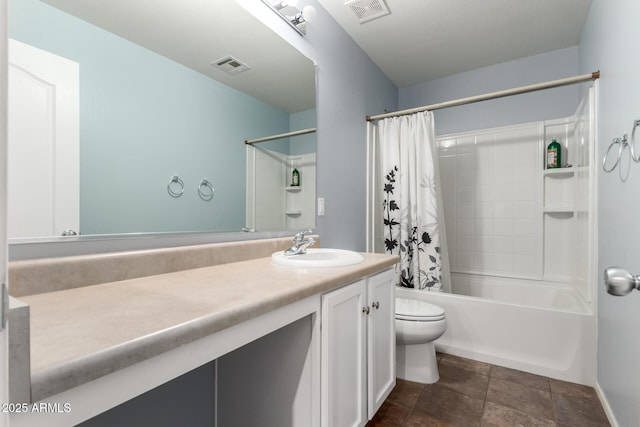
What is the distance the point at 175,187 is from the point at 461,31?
2307mm

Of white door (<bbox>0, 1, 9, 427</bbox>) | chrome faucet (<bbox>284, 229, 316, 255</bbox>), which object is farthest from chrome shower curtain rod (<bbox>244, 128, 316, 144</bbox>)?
white door (<bbox>0, 1, 9, 427</bbox>)

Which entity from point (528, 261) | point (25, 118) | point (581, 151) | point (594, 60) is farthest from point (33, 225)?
point (528, 261)

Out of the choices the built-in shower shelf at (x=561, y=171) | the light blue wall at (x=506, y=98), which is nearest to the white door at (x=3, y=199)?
the built-in shower shelf at (x=561, y=171)

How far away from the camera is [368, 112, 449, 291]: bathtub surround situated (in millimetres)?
2299

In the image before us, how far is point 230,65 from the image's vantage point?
1402 millimetres

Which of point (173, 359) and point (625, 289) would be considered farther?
point (625, 289)

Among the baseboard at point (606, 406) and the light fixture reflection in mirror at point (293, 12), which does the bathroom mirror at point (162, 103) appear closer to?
the light fixture reflection in mirror at point (293, 12)

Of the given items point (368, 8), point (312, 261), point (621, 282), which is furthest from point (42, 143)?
point (368, 8)

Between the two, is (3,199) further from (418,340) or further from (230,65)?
(418,340)

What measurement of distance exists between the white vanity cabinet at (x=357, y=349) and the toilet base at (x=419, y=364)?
33cm

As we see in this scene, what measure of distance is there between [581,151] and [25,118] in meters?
3.00

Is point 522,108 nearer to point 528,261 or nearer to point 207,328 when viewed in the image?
point 528,261

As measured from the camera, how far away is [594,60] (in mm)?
1907

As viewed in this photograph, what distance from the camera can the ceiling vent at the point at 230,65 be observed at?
135cm
